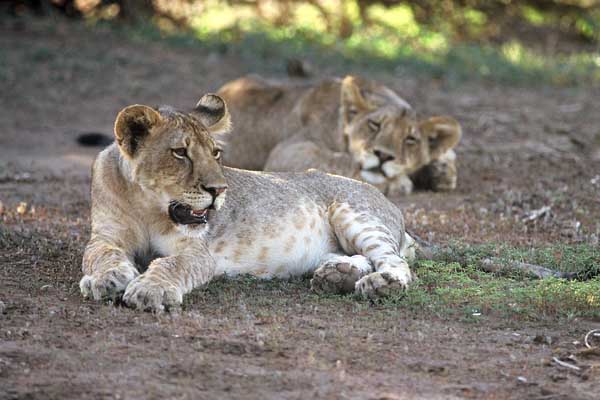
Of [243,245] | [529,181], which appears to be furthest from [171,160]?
[529,181]

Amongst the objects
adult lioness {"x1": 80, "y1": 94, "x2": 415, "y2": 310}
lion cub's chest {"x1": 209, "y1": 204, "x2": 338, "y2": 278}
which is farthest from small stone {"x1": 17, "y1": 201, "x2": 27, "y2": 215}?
lion cub's chest {"x1": 209, "y1": 204, "x2": 338, "y2": 278}

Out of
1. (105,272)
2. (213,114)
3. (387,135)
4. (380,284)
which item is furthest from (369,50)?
(105,272)

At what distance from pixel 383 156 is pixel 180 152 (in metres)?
4.17

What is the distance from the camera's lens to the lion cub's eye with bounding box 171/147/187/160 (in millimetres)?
5875

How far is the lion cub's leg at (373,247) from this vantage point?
586cm

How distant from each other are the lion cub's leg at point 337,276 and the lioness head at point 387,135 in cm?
380

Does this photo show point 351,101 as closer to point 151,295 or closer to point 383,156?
point 383,156

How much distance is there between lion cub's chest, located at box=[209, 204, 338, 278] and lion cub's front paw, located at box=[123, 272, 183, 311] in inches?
31.6

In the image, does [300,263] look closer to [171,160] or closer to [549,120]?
[171,160]

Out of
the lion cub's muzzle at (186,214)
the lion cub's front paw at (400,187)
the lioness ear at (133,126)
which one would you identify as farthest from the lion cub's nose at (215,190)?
the lion cub's front paw at (400,187)

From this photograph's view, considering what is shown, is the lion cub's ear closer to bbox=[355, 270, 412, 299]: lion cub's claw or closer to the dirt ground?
the dirt ground

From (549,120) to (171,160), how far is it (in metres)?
9.04

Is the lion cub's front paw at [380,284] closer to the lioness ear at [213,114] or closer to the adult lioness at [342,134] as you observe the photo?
the lioness ear at [213,114]

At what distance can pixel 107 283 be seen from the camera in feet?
18.3
